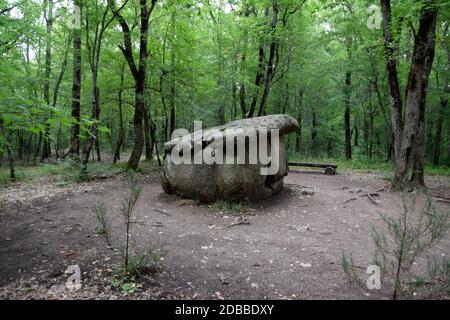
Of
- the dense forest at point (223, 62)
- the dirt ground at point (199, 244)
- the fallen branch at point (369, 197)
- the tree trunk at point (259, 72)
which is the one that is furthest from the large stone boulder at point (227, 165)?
the tree trunk at point (259, 72)

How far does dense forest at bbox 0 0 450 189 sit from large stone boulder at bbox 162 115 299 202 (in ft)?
9.22

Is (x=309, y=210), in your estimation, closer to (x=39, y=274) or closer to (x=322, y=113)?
(x=39, y=274)

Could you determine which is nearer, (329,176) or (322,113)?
(329,176)

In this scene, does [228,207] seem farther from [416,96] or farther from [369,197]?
[416,96]

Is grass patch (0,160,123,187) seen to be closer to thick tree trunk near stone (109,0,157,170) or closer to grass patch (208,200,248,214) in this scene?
thick tree trunk near stone (109,0,157,170)

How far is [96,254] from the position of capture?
3738 millimetres

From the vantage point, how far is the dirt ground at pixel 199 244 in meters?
3.03

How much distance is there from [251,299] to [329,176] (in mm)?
9586

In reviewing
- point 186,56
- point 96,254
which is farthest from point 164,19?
point 96,254

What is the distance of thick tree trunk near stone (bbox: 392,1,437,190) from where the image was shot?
7.18 meters

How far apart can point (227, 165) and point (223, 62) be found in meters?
10.3

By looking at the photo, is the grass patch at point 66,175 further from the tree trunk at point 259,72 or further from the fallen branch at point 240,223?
the tree trunk at point 259,72

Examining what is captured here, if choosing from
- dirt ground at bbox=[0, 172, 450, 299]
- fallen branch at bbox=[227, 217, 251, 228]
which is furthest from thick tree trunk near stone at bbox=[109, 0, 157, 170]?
fallen branch at bbox=[227, 217, 251, 228]

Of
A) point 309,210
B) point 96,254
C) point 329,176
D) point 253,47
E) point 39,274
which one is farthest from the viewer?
point 253,47
